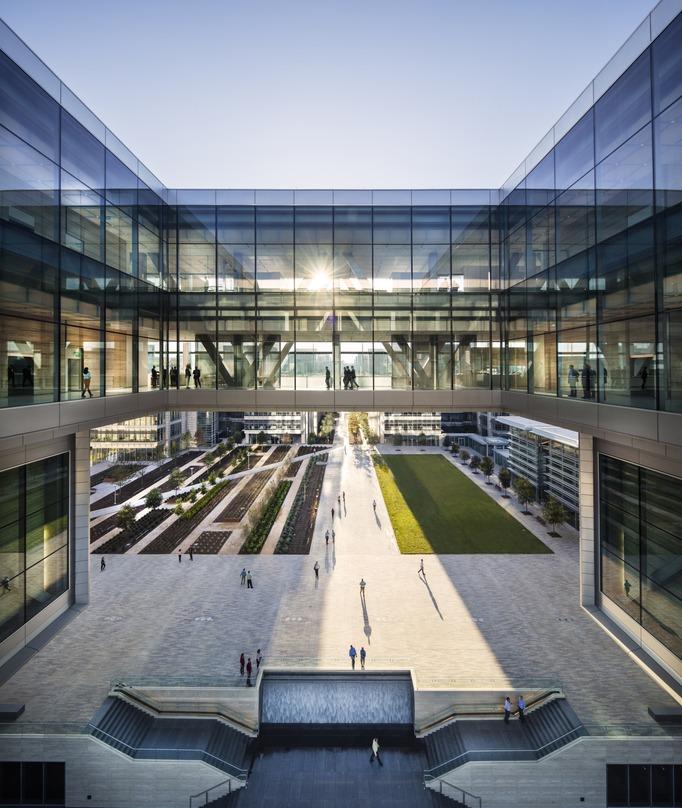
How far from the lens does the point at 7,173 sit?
12672 mm

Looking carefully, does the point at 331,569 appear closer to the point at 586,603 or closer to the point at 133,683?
the point at 133,683

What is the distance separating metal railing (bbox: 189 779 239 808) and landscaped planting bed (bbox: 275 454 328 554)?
17186 mm

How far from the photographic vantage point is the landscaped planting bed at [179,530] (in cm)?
3497

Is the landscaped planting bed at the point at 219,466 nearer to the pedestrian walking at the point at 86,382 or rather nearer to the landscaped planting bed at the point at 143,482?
the landscaped planting bed at the point at 143,482

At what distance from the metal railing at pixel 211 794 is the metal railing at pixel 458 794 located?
24.9ft

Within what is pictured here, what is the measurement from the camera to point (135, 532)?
38719 mm

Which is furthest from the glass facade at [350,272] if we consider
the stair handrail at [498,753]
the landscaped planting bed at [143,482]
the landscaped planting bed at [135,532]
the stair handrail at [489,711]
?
the landscaped planting bed at [143,482]

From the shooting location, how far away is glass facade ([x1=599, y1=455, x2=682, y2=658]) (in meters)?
13.5

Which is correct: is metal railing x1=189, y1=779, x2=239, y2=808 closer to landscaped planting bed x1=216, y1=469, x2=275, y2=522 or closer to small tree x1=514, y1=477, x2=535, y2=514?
landscaped planting bed x1=216, y1=469, x2=275, y2=522

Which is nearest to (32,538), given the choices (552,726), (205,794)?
(205,794)

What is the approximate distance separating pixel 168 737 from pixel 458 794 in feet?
37.5

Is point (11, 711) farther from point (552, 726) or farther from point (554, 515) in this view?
point (554, 515)

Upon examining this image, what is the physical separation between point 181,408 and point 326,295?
9.98 meters

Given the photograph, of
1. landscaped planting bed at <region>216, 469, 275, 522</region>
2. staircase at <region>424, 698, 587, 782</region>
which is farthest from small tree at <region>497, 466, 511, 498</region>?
staircase at <region>424, 698, 587, 782</region>
